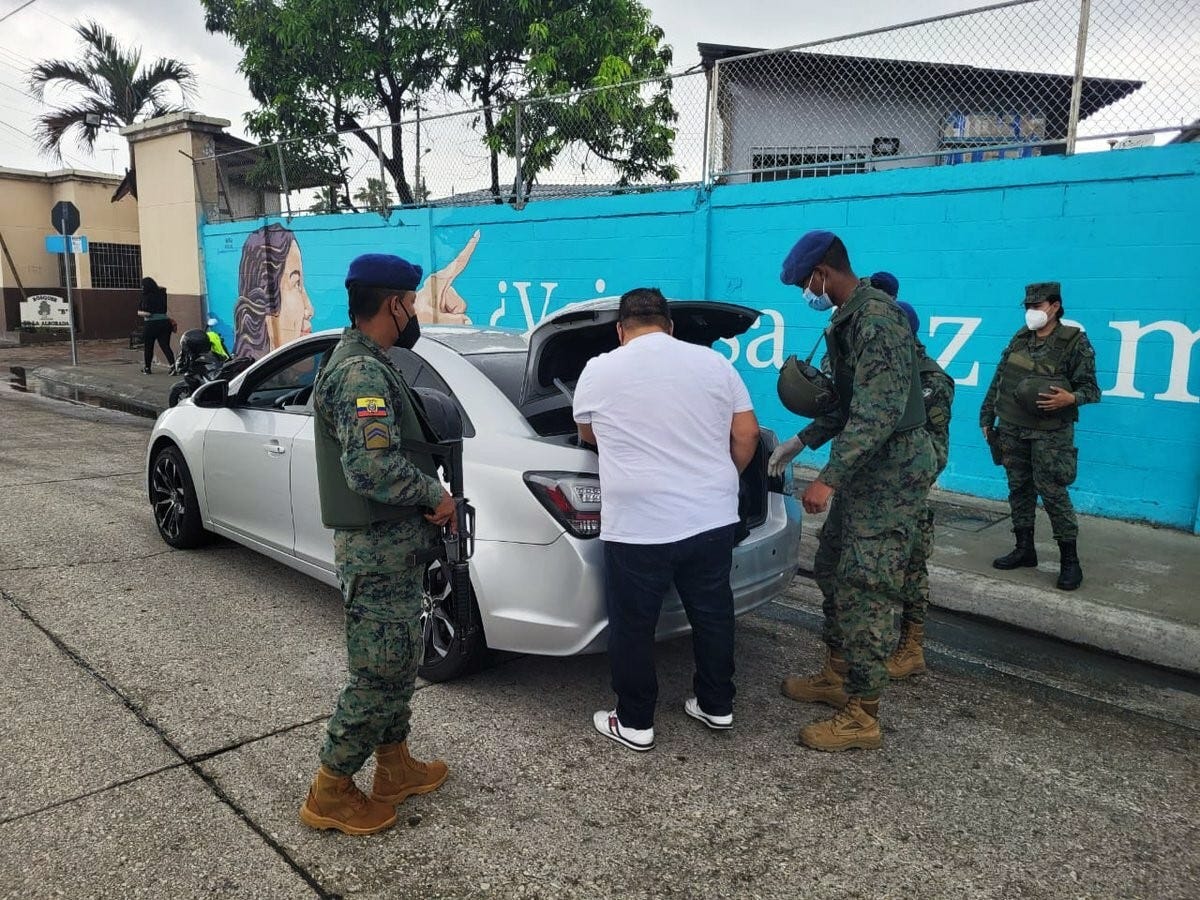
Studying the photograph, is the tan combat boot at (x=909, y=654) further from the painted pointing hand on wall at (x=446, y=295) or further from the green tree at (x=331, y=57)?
the green tree at (x=331, y=57)

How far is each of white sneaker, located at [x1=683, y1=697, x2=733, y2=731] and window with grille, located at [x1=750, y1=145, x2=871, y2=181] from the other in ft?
16.8

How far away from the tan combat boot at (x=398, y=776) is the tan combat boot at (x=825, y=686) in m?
1.54

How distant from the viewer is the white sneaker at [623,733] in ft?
10.6

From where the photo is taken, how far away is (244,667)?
3895 millimetres

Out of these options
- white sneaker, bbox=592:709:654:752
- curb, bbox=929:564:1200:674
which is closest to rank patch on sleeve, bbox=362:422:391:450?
white sneaker, bbox=592:709:654:752

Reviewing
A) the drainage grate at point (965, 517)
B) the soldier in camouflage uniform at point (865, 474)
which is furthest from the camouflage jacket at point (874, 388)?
the drainage grate at point (965, 517)

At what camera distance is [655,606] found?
3.14 metres

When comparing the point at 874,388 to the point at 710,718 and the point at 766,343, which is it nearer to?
the point at 710,718

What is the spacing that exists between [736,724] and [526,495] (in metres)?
1.21

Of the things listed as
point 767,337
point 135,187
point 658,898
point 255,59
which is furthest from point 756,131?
point 135,187

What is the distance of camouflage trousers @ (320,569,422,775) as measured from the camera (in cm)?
262

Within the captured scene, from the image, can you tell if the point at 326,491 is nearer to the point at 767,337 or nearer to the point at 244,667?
the point at 244,667

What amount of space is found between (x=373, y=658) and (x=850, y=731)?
1.77 meters

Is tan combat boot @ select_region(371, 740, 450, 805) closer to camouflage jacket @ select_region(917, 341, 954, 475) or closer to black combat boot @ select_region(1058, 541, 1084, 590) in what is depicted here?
camouflage jacket @ select_region(917, 341, 954, 475)
